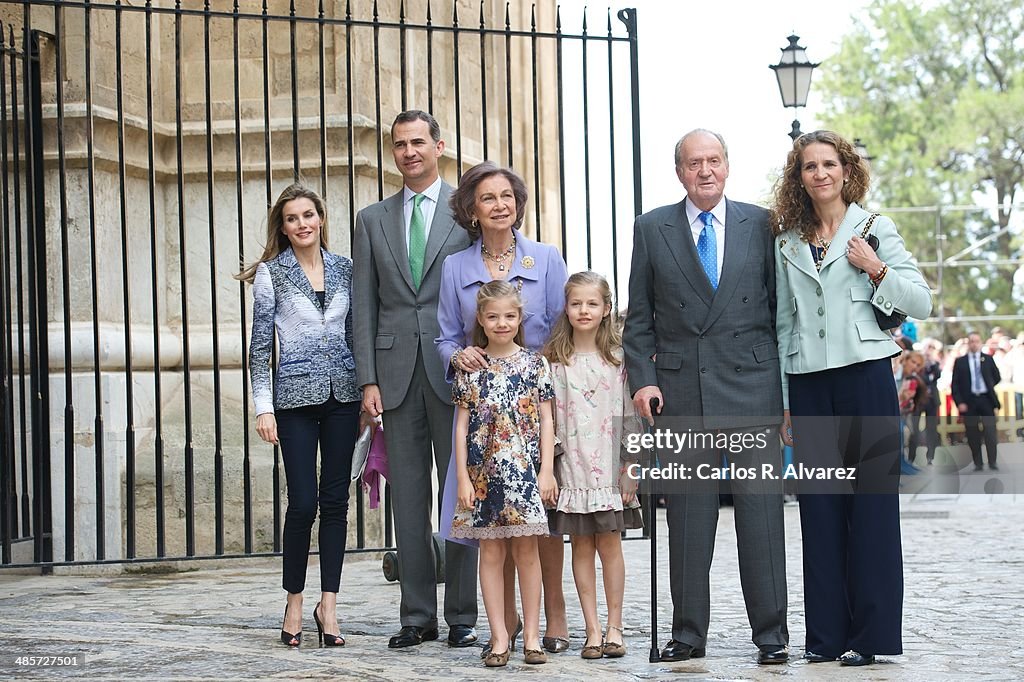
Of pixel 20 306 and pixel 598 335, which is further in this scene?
pixel 20 306

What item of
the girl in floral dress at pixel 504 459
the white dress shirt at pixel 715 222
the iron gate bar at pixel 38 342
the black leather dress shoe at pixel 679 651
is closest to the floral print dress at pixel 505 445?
the girl in floral dress at pixel 504 459

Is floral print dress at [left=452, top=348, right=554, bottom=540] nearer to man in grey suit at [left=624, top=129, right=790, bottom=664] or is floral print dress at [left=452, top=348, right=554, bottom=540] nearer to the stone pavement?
man in grey suit at [left=624, top=129, right=790, bottom=664]

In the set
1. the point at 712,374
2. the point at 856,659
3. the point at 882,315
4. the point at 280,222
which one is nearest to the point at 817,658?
the point at 856,659

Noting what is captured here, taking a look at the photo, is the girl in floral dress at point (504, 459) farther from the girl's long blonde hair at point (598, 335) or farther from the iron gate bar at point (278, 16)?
the iron gate bar at point (278, 16)

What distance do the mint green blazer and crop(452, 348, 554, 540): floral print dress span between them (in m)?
0.88

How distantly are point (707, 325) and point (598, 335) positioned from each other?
41cm

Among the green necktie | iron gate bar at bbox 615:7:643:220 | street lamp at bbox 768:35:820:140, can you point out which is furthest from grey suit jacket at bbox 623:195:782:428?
street lamp at bbox 768:35:820:140

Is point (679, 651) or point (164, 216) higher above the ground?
point (164, 216)

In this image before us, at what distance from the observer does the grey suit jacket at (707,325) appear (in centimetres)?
516

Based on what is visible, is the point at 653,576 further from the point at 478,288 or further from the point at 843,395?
the point at 478,288

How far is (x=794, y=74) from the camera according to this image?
45.9 ft

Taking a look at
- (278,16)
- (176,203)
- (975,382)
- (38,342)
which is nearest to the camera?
(278,16)

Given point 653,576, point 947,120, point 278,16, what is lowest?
point 653,576

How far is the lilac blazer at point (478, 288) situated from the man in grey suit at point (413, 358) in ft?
0.55
